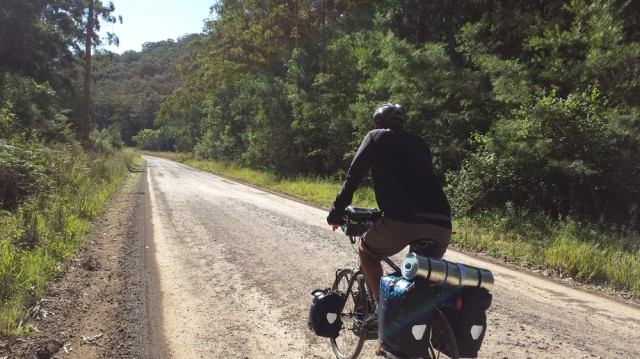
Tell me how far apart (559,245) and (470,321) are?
639 centimetres

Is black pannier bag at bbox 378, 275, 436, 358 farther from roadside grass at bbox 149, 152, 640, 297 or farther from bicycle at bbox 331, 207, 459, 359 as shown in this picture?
roadside grass at bbox 149, 152, 640, 297

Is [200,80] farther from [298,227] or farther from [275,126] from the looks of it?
[298,227]

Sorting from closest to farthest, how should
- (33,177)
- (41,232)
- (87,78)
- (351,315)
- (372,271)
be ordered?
(372,271) < (351,315) < (41,232) < (33,177) < (87,78)

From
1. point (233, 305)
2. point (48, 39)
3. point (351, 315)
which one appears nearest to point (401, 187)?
point (351, 315)

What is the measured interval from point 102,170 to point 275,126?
36.8 feet

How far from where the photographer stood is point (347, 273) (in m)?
4.08

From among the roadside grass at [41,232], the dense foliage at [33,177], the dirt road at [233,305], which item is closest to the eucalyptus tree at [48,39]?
the dense foliage at [33,177]

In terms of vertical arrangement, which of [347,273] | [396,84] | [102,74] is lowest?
[347,273]

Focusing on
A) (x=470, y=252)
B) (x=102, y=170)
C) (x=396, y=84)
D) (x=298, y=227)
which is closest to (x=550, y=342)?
(x=470, y=252)

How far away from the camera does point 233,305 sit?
521cm

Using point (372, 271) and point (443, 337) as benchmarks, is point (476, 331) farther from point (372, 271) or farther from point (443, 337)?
point (372, 271)

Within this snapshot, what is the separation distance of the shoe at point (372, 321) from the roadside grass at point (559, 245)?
3.17 meters

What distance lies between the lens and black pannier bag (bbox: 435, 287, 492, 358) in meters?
2.71

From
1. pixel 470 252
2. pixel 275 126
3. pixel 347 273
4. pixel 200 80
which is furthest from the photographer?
pixel 200 80
